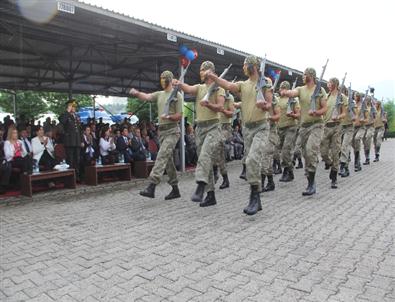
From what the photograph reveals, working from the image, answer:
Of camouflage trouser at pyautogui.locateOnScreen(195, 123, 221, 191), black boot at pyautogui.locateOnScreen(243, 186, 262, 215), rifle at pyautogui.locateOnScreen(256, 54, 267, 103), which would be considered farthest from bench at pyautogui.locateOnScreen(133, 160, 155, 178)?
rifle at pyautogui.locateOnScreen(256, 54, 267, 103)

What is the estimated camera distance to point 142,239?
177 inches

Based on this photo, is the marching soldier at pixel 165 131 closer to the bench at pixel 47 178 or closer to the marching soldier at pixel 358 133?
the bench at pixel 47 178

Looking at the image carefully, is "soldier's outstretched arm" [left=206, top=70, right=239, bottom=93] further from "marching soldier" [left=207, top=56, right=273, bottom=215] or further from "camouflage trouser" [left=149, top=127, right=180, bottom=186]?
"camouflage trouser" [left=149, top=127, right=180, bottom=186]

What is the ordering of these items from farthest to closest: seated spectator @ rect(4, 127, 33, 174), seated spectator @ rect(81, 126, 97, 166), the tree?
the tree → seated spectator @ rect(81, 126, 97, 166) → seated spectator @ rect(4, 127, 33, 174)

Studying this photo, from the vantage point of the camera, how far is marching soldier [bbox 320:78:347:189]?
8016 mm

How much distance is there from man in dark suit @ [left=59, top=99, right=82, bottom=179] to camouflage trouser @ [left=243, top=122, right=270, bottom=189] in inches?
172

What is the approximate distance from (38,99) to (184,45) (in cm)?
2581

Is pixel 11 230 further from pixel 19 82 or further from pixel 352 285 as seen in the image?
pixel 19 82

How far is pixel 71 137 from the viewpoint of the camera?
8.48 meters

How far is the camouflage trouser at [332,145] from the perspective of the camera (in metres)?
8.02

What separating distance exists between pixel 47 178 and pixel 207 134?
141 inches

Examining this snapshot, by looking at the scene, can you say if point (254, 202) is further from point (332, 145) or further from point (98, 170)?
point (98, 170)

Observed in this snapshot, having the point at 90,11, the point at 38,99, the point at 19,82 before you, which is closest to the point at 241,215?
the point at 90,11

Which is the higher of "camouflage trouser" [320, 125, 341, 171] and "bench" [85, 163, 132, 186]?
"camouflage trouser" [320, 125, 341, 171]
